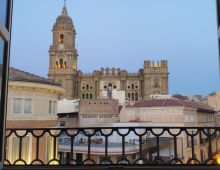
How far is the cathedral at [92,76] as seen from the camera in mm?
54250

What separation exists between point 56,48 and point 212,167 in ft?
180

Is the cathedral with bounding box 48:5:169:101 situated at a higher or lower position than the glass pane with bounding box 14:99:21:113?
higher

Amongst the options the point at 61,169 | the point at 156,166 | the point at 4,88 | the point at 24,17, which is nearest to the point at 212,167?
the point at 156,166

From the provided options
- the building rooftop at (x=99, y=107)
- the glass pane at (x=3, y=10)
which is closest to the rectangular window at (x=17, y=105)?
the glass pane at (x=3, y=10)

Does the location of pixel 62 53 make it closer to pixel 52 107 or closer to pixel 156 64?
pixel 156 64

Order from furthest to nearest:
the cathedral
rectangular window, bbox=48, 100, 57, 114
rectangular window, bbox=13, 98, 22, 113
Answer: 1. the cathedral
2. rectangular window, bbox=48, 100, 57, 114
3. rectangular window, bbox=13, 98, 22, 113

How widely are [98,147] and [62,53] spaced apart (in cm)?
4647

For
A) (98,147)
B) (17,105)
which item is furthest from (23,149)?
(98,147)

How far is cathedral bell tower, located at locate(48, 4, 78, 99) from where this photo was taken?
5509cm

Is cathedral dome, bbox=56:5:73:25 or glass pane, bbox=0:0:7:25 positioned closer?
glass pane, bbox=0:0:7:25

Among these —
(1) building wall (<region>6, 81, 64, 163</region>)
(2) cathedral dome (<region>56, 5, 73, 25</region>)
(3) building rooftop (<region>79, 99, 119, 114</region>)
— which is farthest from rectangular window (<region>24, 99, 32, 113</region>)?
(2) cathedral dome (<region>56, 5, 73, 25</region>)

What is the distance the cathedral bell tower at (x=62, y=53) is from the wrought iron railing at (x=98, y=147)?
132 ft

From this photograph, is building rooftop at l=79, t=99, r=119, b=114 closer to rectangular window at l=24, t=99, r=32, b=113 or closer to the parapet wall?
rectangular window at l=24, t=99, r=32, b=113

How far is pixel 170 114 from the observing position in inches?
722
